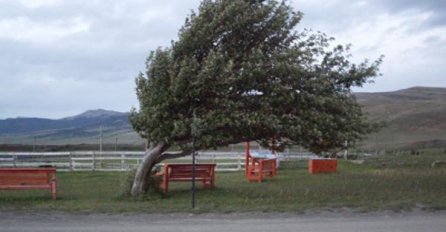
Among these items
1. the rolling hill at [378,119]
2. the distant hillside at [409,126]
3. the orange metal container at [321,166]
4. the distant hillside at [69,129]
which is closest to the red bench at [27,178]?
the rolling hill at [378,119]

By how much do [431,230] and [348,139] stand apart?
7.41 metres

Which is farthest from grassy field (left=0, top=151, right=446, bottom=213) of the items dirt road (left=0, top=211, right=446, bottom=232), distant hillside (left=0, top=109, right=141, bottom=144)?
distant hillside (left=0, top=109, right=141, bottom=144)

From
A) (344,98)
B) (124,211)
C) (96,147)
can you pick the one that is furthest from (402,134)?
(124,211)

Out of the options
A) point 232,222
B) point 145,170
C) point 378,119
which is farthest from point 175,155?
point 378,119

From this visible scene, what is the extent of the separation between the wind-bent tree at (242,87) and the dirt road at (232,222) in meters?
4.09

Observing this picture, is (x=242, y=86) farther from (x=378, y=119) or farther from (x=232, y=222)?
(x=378, y=119)

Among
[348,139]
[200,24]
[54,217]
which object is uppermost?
[200,24]

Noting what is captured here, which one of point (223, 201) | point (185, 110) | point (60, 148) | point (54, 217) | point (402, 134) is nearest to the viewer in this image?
point (54, 217)

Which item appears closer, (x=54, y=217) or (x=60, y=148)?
(x=54, y=217)

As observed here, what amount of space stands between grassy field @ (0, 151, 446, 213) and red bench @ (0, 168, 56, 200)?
1.42 ft

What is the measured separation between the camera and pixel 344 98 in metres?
20.8

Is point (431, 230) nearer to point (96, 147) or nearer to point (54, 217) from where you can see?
point (54, 217)

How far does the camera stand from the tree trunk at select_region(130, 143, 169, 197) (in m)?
20.8

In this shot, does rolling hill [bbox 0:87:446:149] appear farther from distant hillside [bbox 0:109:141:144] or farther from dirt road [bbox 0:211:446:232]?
dirt road [bbox 0:211:446:232]
